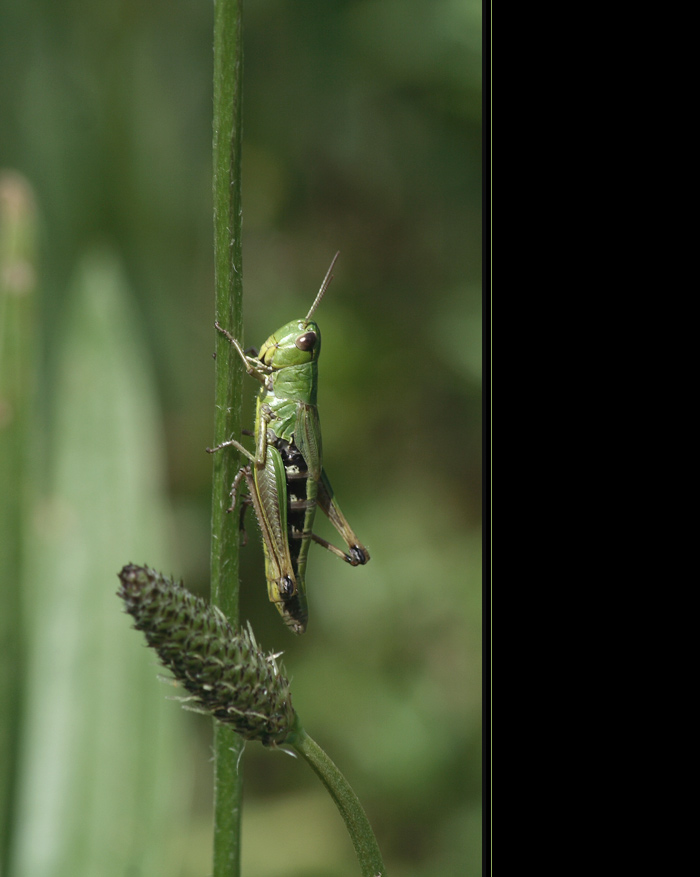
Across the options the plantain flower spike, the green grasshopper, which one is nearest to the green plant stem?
the plantain flower spike

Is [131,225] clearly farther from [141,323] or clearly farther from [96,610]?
[96,610]

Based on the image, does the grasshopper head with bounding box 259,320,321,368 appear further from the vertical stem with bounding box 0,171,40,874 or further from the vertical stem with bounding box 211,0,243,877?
the vertical stem with bounding box 211,0,243,877

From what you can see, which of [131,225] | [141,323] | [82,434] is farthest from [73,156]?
[82,434]

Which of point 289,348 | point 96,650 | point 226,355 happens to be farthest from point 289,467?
point 226,355

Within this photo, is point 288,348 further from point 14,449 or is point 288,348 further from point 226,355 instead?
point 226,355

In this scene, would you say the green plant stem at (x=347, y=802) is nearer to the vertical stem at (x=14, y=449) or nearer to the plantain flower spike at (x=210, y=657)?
the plantain flower spike at (x=210, y=657)

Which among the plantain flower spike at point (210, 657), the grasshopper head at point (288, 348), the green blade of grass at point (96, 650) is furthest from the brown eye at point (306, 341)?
the plantain flower spike at point (210, 657)
